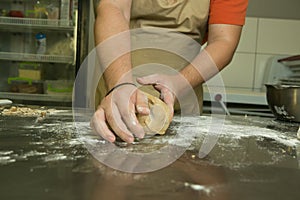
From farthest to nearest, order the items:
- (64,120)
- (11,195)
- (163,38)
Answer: (163,38) < (64,120) < (11,195)

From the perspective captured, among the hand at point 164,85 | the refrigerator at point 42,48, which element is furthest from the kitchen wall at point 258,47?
the hand at point 164,85

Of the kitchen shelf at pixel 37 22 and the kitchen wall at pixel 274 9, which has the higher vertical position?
the kitchen wall at pixel 274 9

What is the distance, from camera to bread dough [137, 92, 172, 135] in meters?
0.72

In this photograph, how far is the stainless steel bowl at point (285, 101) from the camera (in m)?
1.01

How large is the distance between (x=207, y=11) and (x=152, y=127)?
598mm

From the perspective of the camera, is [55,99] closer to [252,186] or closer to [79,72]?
[79,72]

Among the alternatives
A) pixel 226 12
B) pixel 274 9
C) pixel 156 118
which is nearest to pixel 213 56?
pixel 226 12

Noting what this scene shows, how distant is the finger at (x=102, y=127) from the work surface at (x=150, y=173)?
22mm

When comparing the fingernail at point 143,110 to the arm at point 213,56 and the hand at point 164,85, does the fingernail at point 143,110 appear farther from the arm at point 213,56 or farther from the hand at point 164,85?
the arm at point 213,56

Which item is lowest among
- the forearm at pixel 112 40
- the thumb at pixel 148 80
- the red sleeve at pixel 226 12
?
the thumb at pixel 148 80

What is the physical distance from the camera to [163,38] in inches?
45.1

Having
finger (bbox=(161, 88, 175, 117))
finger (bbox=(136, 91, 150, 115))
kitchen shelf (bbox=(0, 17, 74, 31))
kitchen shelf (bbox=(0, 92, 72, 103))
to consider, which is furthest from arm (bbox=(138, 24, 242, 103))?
kitchen shelf (bbox=(0, 92, 72, 103))

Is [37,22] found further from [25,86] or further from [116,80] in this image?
[116,80]

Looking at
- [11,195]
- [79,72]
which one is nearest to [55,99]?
[79,72]
